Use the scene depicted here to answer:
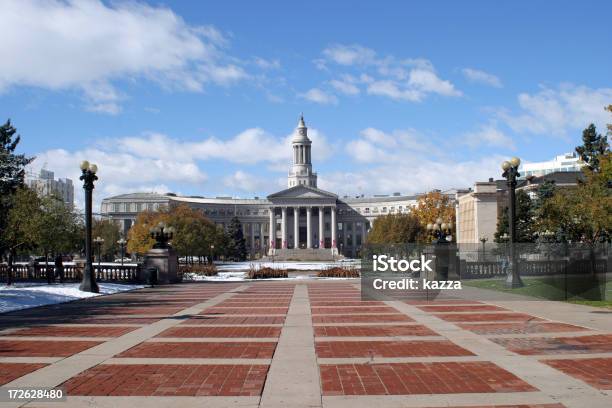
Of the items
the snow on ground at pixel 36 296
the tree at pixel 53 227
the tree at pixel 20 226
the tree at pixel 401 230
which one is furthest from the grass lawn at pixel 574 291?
the tree at pixel 401 230

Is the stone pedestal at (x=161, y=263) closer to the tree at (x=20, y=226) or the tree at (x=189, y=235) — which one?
the tree at (x=20, y=226)

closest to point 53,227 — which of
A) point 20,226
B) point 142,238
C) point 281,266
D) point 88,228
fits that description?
point 20,226

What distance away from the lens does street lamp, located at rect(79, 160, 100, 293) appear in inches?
1250

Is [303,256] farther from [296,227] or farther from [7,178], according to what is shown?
[7,178]

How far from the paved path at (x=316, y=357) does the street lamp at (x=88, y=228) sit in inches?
410

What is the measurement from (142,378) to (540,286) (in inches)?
976

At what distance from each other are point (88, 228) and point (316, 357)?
2256 cm

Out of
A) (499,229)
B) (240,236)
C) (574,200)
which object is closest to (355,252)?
(240,236)

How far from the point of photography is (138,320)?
19094 millimetres

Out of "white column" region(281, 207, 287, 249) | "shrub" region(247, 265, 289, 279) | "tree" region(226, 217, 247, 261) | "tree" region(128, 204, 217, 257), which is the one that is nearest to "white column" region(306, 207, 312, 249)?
"white column" region(281, 207, 287, 249)

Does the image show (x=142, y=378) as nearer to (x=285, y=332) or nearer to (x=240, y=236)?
(x=285, y=332)

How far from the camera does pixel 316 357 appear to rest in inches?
492

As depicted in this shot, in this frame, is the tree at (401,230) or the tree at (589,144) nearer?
the tree at (589,144)

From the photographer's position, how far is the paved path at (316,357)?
9336mm
